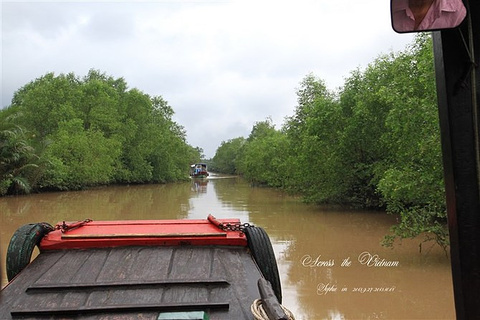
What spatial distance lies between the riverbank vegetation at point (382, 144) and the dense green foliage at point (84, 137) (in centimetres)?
1303

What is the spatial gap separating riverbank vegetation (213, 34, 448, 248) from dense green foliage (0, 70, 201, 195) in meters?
13.0

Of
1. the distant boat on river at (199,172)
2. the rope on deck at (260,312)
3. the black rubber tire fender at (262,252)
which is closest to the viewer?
the rope on deck at (260,312)

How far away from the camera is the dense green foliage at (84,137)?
23.1 meters

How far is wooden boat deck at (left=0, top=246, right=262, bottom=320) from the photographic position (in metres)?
2.07

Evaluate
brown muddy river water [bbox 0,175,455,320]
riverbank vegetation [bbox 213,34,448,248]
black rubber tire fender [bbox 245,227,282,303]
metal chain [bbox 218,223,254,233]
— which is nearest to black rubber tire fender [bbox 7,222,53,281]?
brown muddy river water [bbox 0,175,455,320]

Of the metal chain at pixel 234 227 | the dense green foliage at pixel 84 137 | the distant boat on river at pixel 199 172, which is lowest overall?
the distant boat on river at pixel 199 172

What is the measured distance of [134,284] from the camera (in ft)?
7.83

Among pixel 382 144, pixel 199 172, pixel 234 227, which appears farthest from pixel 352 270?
pixel 199 172

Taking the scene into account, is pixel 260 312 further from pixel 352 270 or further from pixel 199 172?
pixel 199 172

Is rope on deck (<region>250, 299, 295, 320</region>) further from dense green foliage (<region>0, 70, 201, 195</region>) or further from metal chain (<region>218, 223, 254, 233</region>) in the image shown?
dense green foliage (<region>0, 70, 201, 195</region>)

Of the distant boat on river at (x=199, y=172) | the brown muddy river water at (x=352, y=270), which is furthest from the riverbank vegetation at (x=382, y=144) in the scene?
the distant boat on river at (x=199, y=172)

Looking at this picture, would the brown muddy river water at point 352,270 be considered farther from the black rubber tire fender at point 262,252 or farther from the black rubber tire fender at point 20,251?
the black rubber tire fender at point 262,252

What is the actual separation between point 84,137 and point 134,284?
29728 mm

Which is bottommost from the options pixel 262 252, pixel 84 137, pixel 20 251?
pixel 262 252
